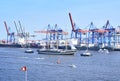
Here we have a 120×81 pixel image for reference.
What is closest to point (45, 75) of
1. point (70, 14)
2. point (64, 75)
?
point (64, 75)

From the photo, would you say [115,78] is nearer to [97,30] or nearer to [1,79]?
[1,79]

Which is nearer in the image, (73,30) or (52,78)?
(52,78)

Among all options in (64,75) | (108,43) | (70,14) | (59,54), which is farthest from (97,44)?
(64,75)

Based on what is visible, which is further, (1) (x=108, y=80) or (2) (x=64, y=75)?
(2) (x=64, y=75)

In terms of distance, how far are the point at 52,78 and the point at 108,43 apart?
147787 mm

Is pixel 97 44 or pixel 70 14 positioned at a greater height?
pixel 70 14

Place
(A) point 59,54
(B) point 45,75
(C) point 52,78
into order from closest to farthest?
(C) point 52,78, (B) point 45,75, (A) point 59,54

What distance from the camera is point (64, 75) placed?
56.0m

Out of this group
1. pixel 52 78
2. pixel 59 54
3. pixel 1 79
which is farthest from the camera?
pixel 59 54

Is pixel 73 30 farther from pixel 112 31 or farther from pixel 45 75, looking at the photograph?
pixel 45 75

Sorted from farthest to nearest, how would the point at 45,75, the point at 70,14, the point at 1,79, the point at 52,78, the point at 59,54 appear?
the point at 70,14, the point at 59,54, the point at 45,75, the point at 52,78, the point at 1,79

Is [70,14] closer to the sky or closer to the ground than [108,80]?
closer to the sky

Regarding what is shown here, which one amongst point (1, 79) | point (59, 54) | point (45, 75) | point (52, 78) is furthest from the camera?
point (59, 54)

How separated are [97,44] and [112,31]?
915 centimetres
